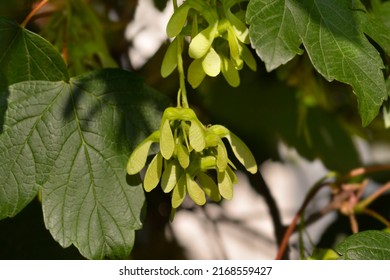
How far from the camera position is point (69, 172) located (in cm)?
93

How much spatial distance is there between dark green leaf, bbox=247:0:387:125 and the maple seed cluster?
13cm

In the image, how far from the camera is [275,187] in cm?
188

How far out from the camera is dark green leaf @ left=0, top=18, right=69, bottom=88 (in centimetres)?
96

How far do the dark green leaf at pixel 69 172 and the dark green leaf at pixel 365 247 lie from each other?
Answer: 267mm

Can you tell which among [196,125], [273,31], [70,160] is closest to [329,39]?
[273,31]

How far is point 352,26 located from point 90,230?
42 cm

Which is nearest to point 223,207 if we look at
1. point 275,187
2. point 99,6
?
point 275,187

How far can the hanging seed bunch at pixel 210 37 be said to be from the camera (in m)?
0.83

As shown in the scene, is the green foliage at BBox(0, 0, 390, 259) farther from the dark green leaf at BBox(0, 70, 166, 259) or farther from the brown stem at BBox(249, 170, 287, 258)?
the brown stem at BBox(249, 170, 287, 258)

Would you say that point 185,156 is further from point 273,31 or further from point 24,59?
point 24,59

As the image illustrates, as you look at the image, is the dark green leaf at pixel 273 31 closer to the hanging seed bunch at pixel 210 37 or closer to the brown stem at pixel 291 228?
the hanging seed bunch at pixel 210 37

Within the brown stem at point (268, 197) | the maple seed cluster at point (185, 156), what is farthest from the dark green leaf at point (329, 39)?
the brown stem at point (268, 197)

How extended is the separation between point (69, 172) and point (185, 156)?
0.19 meters

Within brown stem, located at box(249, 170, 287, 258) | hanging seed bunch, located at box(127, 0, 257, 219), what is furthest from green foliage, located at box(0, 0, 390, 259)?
brown stem, located at box(249, 170, 287, 258)
